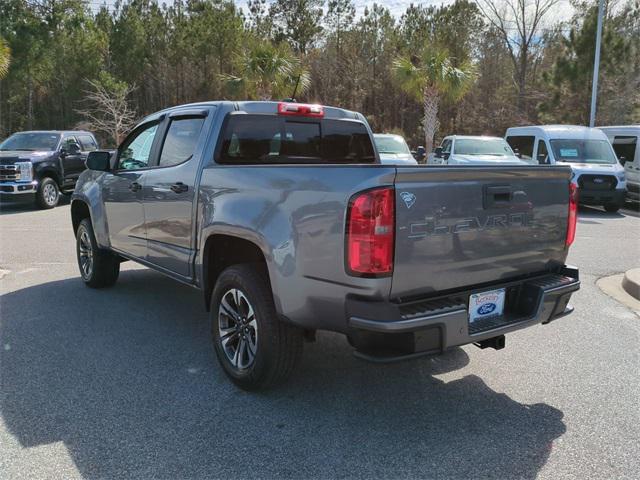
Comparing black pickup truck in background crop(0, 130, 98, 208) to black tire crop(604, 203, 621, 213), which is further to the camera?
black tire crop(604, 203, 621, 213)

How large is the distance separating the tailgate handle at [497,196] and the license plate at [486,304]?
522mm

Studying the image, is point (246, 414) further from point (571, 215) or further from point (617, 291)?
point (617, 291)

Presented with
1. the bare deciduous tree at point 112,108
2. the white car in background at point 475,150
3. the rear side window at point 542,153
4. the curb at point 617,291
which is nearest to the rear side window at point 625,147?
the rear side window at point 542,153

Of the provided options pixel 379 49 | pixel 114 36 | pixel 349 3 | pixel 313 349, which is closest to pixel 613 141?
pixel 313 349

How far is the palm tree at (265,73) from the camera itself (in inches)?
880

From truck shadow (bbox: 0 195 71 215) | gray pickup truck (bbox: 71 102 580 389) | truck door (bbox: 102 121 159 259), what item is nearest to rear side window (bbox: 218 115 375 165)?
gray pickup truck (bbox: 71 102 580 389)

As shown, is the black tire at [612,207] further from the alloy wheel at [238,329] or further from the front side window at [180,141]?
the alloy wheel at [238,329]

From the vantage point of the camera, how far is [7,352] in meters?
4.36

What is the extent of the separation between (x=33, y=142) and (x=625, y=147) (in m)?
16.4

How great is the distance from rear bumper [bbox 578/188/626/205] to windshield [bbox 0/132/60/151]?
13.5 metres

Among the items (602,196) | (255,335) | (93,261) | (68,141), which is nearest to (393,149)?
(602,196)

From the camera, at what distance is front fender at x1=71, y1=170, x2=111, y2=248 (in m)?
5.70

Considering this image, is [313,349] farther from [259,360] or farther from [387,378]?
[259,360]

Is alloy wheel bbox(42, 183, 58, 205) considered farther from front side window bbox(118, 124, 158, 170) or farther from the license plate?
the license plate
